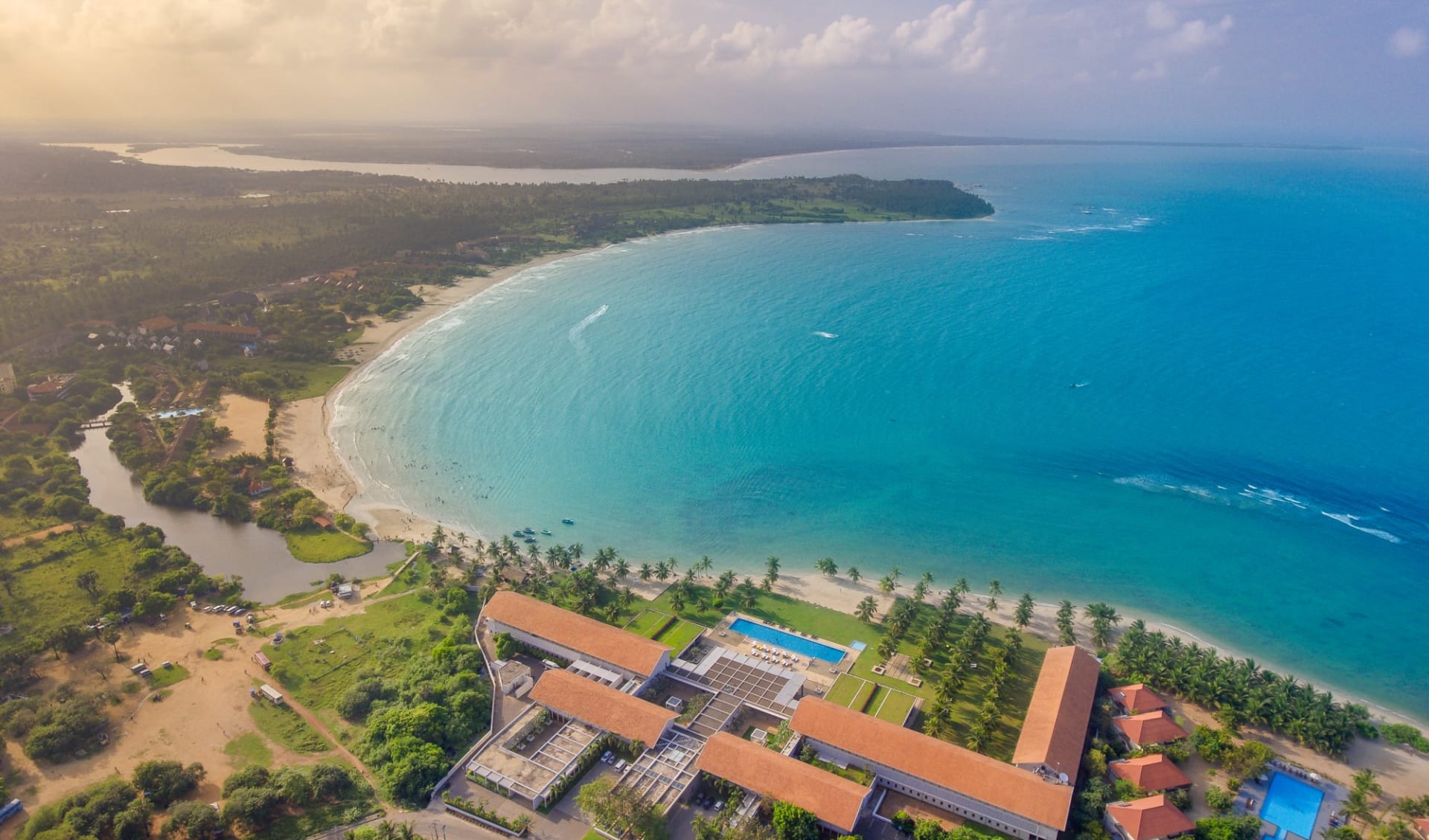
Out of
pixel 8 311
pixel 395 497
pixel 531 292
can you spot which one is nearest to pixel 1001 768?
pixel 395 497

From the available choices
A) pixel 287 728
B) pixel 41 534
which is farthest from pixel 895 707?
pixel 41 534

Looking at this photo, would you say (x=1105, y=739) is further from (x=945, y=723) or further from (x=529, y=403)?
(x=529, y=403)

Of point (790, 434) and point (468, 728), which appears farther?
point (790, 434)

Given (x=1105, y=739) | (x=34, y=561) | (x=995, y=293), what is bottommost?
(x=1105, y=739)

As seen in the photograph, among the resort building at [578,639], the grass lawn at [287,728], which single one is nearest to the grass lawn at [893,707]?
the resort building at [578,639]

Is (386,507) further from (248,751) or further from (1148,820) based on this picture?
(1148,820)

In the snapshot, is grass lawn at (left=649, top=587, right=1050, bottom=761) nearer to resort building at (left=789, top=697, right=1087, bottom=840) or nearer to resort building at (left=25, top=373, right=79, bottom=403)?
resort building at (left=789, top=697, right=1087, bottom=840)

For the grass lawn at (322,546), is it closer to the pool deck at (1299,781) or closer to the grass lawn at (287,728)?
the grass lawn at (287,728)
